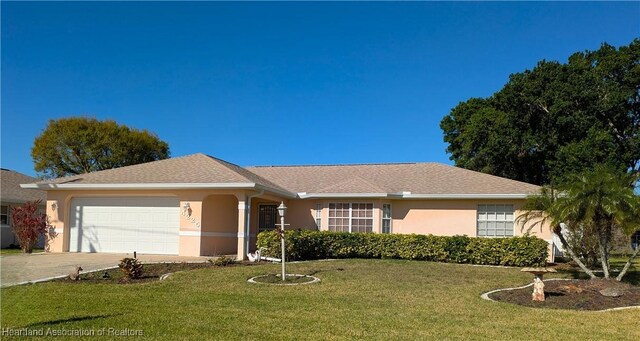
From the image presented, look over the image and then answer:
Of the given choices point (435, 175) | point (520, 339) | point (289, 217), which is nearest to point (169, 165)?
point (289, 217)

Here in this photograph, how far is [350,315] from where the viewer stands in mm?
9516

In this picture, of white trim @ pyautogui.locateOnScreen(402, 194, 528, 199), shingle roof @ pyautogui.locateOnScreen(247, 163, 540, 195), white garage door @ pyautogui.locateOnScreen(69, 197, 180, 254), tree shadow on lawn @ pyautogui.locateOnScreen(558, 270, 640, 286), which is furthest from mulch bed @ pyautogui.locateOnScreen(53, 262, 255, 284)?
tree shadow on lawn @ pyautogui.locateOnScreen(558, 270, 640, 286)

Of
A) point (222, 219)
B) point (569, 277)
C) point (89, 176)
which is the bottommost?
point (569, 277)

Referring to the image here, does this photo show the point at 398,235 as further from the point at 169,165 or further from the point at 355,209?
the point at 169,165

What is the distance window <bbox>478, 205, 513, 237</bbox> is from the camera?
21031mm

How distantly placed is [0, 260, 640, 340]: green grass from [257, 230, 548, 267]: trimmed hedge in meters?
4.62

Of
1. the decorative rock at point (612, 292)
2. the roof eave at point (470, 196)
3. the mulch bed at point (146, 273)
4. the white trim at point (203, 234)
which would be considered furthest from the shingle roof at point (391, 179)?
the decorative rock at point (612, 292)

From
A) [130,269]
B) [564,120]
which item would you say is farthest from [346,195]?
[564,120]

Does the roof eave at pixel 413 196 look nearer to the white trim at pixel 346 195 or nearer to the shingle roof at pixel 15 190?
the white trim at pixel 346 195

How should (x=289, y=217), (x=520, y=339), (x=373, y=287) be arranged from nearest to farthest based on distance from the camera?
(x=520, y=339) < (x=373, y=287) < (x=289, y=217)

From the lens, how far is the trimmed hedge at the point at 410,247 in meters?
18.8

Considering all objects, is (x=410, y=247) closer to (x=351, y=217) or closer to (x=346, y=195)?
(x=351, y=217)

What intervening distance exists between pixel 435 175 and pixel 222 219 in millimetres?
9874

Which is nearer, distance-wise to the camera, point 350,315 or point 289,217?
point 350,315
